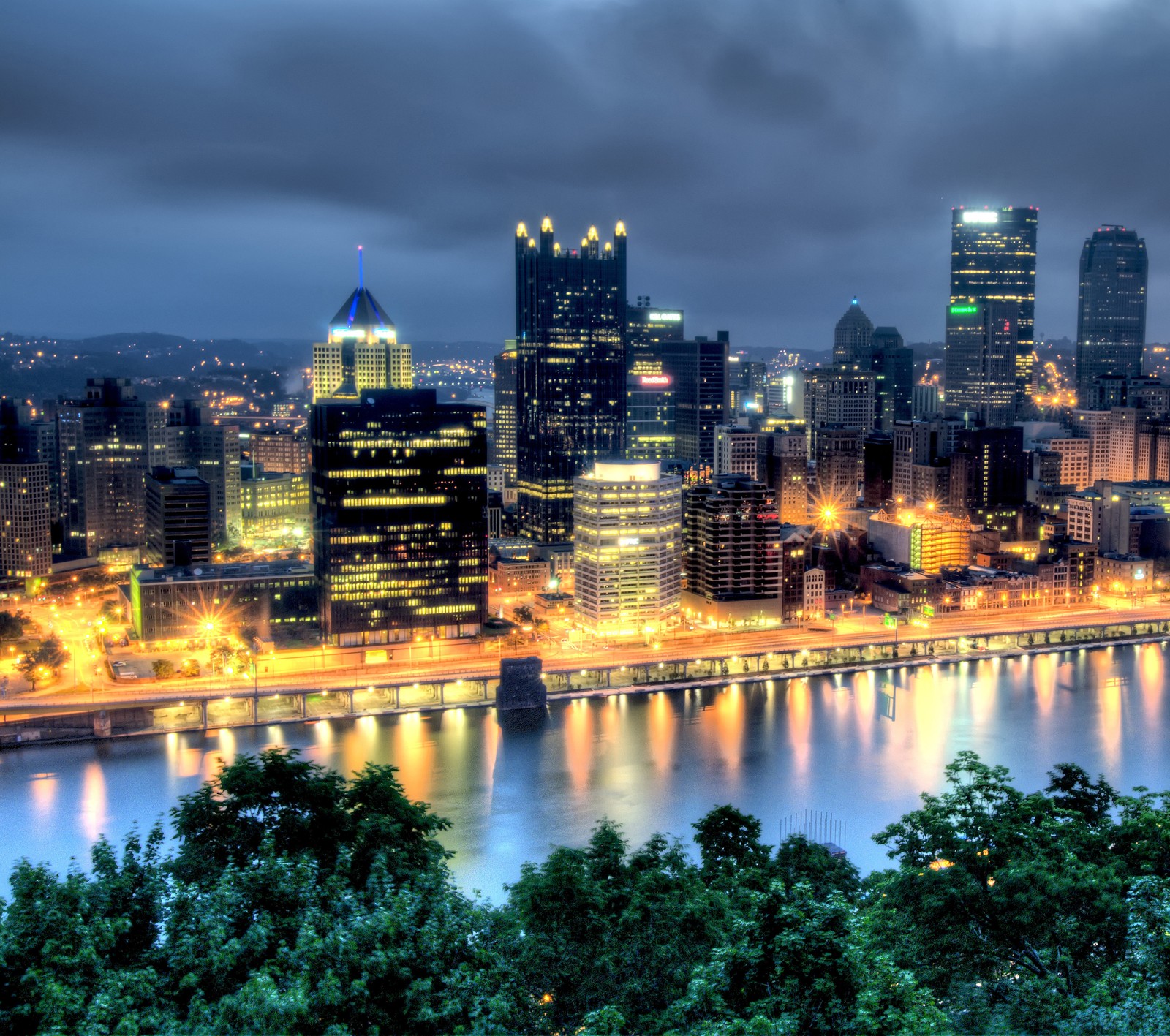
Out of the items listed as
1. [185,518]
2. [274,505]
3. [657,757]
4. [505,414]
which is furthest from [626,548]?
[505,414]

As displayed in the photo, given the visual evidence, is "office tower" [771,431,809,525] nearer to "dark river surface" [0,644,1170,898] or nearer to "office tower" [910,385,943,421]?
"dark river surface" [0,644,1170,898]

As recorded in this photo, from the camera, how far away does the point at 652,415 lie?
54031 mm

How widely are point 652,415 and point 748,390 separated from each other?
68.2ft

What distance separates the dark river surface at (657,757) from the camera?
54.6 feet

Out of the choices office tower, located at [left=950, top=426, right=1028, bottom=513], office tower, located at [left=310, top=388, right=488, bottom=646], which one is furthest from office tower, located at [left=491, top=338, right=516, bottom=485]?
office tower, located at [left=310, top=388, right=488, bottom=646]

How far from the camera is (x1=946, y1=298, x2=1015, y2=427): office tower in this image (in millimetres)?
64625

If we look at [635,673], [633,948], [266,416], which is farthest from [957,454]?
[266,416]

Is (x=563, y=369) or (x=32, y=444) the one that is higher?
(x=563, y=369)

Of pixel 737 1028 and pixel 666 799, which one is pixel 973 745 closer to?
pixel 666 799

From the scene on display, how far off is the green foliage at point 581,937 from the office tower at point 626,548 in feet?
63.7

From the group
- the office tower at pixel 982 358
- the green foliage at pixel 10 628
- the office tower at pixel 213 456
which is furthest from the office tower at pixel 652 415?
the green foliage at pixel 10 628

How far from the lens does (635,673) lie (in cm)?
2589

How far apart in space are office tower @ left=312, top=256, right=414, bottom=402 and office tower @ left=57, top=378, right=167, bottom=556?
933 cm

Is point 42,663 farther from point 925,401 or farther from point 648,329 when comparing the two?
point 925,401
